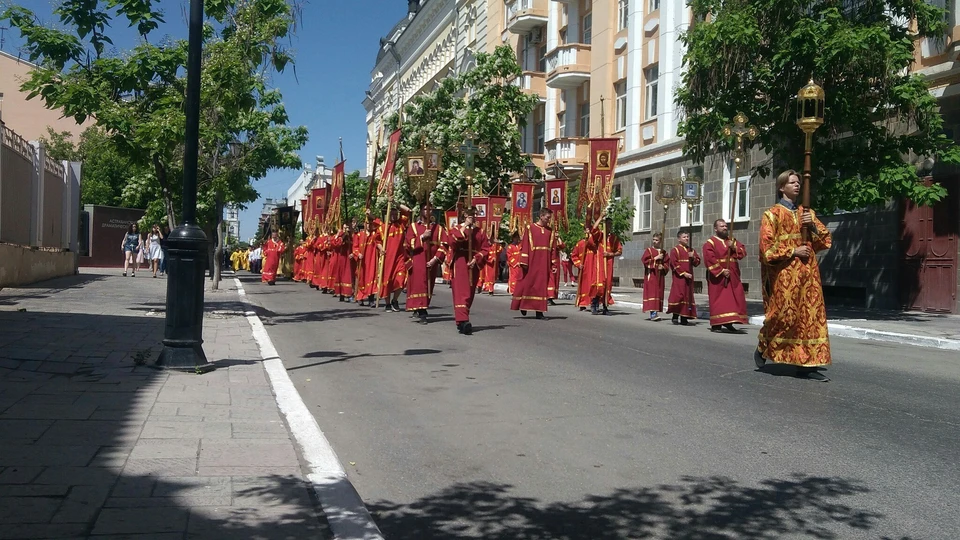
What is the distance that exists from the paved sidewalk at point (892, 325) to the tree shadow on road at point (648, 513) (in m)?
9.53

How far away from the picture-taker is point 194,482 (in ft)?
14.9

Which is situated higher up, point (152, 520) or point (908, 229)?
point (908, 229)

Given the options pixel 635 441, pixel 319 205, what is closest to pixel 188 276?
pixel 635 441

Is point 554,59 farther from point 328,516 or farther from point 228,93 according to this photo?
point 328,516

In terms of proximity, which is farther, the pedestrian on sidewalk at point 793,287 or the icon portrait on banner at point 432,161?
the icon portrait on banner at point 432,161

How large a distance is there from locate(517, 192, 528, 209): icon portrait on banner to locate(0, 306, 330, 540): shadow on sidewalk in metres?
22.6

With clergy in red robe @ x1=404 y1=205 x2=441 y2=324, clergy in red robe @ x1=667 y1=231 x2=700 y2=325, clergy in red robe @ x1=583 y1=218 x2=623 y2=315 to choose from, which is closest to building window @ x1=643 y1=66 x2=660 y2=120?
clergy in red robe @ x1=583 y1=218 x2=623 y2=315

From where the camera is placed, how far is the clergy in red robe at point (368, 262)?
1987cm

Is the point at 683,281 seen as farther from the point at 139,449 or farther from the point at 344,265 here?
the point at 139,449

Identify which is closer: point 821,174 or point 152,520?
point 152,520

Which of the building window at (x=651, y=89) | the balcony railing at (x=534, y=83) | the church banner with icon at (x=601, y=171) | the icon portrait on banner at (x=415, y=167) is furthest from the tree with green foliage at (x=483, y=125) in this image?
the icon portrait on banner at (x=415, y=167)

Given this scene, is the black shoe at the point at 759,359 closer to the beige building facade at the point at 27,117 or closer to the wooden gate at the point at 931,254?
the wooden gate at the point at 931,254

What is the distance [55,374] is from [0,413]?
68.1 inches

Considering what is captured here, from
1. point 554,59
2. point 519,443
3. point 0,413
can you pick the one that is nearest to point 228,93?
point 0,413
